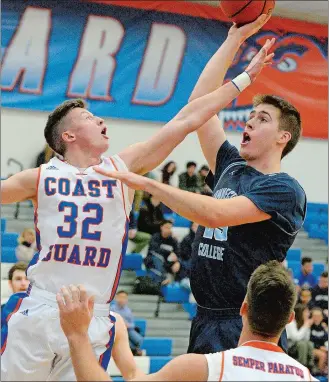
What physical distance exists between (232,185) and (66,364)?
1.44 meters

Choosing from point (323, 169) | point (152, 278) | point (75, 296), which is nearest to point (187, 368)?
point (75, 296)

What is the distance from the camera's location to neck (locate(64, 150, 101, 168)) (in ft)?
14.1

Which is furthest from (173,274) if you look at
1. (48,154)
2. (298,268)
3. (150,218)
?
(48,154)

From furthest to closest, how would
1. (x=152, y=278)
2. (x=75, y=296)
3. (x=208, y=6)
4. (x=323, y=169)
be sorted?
1. (x=323, y=169)
2. (x=208, y=6)
3. (x=152, y=278)
4. (x=75, y=296)

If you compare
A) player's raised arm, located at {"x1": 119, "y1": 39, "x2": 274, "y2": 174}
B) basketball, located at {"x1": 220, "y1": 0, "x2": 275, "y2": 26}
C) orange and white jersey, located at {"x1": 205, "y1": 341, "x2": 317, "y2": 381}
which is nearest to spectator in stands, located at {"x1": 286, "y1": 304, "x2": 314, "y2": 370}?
basketball, located at {"x1": 220, "y1": 0, "x2": 275, "y2": 26}

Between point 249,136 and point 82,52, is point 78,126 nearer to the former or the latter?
point 249,136

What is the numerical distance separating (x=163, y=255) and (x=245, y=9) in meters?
7.75

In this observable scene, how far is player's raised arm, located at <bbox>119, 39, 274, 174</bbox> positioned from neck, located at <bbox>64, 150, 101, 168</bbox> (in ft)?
0.48

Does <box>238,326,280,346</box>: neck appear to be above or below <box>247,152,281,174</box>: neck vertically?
below

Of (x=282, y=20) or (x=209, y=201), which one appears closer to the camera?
(x=209, y=201)

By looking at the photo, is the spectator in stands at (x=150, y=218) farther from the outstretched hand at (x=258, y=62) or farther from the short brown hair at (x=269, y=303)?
the short brown hair at (x=269, y=303)

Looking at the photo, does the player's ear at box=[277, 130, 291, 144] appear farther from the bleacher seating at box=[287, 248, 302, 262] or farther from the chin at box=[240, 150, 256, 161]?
the bleacher seating at box=[287, 248, 302, 262]

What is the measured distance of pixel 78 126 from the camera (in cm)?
436

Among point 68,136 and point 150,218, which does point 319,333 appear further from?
point 68,136
